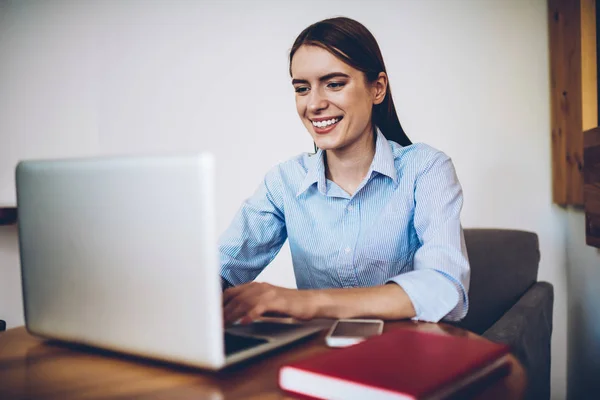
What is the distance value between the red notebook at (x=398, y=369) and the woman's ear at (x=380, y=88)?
1009 mm

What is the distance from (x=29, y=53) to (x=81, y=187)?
198 cm

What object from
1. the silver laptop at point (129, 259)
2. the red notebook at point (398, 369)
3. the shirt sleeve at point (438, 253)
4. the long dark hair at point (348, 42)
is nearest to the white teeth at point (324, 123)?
the long dark hair at point (348, 42)

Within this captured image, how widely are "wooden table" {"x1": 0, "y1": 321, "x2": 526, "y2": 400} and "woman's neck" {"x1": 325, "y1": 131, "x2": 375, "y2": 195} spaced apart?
0.77 meters

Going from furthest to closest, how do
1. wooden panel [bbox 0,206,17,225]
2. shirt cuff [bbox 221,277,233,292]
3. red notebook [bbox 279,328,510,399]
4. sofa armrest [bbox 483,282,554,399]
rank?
wooden panel [bbox 0,206,17,225], shirt cuff [bbox 221,277,233,292], sofa armrest [bbox 483,282,554,399], red notebook [bbox 279,328,510,399]

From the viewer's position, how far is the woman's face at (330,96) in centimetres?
145

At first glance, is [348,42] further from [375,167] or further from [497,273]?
[497,273]

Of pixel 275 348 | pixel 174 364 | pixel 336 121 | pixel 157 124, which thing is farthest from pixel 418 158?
pixel 157 124

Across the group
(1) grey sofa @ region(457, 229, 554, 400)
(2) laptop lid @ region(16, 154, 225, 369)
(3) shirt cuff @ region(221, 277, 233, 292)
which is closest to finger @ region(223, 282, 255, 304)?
(2) laptop lid @ region(16, 154, 225, 369)

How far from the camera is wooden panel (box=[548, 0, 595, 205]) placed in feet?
5.98

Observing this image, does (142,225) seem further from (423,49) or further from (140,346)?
(423,49)

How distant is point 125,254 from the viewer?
67 cm

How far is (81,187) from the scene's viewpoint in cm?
70

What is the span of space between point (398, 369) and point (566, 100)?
1693 mm

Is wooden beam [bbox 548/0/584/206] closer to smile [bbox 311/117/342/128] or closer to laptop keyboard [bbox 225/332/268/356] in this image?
smile [bbox 311/117/342/128]
